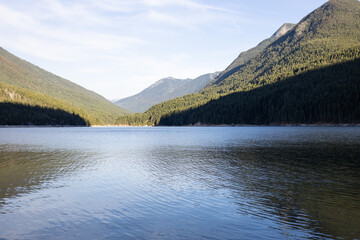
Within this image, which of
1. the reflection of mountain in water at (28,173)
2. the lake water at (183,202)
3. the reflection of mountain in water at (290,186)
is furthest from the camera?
the reflection of mountain in water at (28,173)

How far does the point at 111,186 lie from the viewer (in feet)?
80.1

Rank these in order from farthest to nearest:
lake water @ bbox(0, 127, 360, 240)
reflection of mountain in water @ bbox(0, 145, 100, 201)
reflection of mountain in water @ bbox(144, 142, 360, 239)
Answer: reflection of mountain in water @ bbox(0, 145, 100, 201)
reflection of mountain in water @ bbox(144, 142, 360, 239)
lake water @ bbox(0, 127, 360, 240)

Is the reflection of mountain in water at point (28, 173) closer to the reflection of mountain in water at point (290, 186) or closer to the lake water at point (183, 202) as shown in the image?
the lake water at point (183, 202)

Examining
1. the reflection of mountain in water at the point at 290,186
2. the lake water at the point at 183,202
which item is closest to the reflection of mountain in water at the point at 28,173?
the lake water at the point at 183,202

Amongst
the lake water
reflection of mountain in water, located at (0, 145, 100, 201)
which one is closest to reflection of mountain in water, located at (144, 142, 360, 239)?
the lake water

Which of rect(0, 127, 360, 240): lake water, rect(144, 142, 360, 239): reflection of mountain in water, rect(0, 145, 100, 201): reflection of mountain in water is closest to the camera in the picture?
rect(0, 127, 360, 240): lake water

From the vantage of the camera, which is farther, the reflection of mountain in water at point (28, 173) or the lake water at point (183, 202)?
the reflection of mountain in water at point (28, 173)

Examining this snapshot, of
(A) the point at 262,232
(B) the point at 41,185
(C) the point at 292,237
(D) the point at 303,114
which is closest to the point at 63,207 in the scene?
(B) the point at 41,185

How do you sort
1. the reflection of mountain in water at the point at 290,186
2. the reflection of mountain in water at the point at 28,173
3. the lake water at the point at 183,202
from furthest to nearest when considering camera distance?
the reflection of mountain in water at the point at 28,173 → the reflection of mountain in water at the point at 290,186 → the lake water at the point at 183,202

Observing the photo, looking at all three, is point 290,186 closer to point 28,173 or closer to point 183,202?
point 183,202

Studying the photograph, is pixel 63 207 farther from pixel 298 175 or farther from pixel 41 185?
pixel 298 175

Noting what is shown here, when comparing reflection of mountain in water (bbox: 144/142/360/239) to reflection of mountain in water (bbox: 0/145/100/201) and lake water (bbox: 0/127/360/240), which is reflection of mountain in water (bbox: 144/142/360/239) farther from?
reflection of mountain in water (bbox: 0/145/100/201)

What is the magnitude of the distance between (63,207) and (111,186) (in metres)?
6.58

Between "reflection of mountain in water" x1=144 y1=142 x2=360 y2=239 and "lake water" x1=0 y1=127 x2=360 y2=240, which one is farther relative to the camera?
"reflection of mountain in water" x1=144 y1=142 x2=360 y2=239
